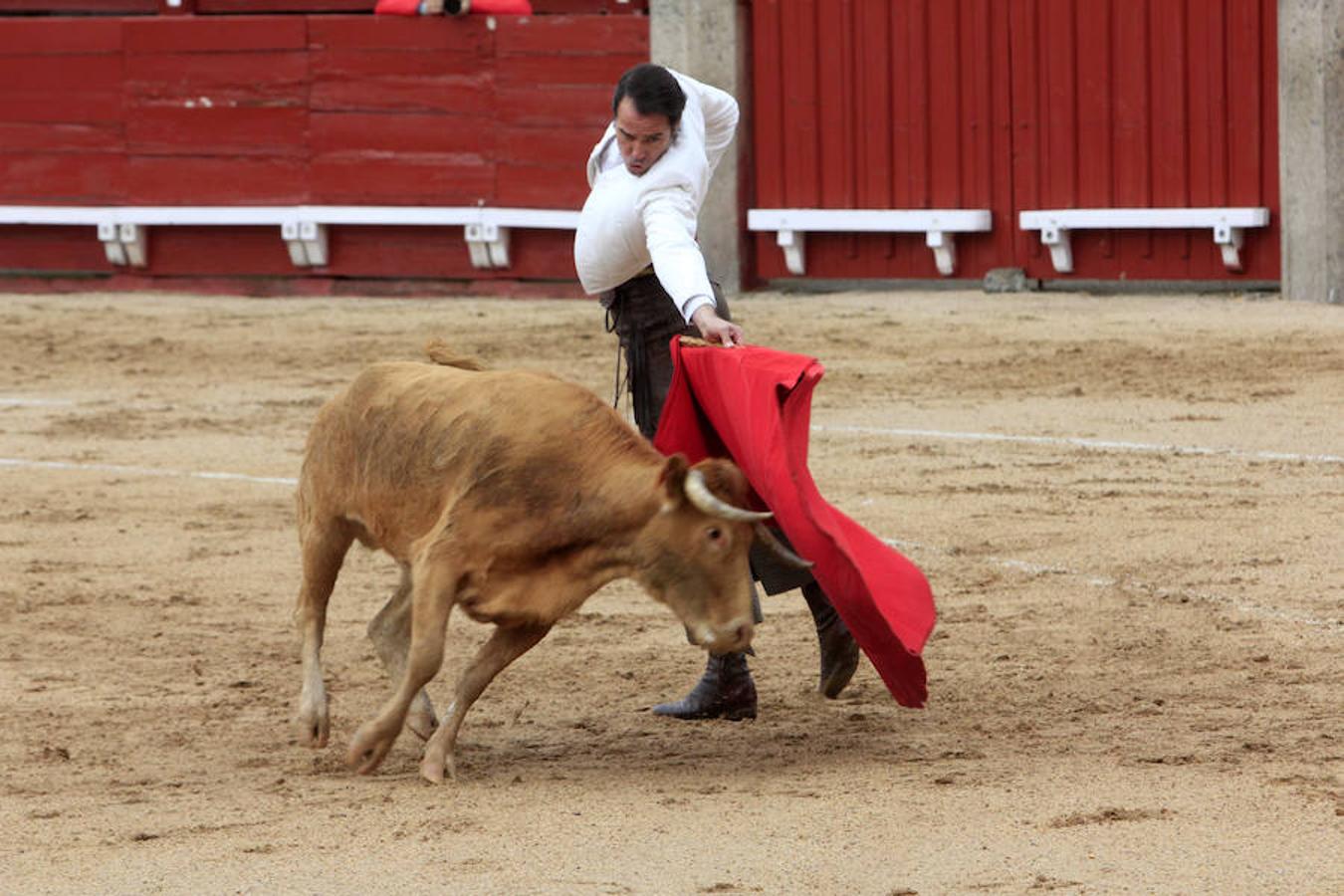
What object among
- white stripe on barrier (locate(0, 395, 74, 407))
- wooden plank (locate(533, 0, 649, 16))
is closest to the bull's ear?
white stripe on barrier (locate(0, 395, 74, 407))

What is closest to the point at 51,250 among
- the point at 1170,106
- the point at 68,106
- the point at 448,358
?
the point at 68,106

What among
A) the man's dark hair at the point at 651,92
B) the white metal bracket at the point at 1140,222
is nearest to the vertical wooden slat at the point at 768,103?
the white metal bracket at the point at 1140,222

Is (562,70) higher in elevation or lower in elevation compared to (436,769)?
higher

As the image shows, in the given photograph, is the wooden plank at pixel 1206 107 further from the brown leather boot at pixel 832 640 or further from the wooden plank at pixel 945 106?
the brown leather boot at pixel 832 640

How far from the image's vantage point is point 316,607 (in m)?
4.55

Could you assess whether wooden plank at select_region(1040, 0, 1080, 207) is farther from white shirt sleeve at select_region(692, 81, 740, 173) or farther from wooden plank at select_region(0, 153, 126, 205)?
white shirt sleeve at select_region(692, 81, 740, 173)

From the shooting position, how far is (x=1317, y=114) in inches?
438

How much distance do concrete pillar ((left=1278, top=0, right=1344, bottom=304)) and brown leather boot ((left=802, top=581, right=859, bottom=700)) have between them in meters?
7.02

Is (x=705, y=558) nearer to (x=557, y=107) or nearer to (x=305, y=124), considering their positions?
(x=557, y=107)

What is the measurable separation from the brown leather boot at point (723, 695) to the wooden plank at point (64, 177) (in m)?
10.5

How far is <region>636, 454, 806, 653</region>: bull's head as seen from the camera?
4023 mm

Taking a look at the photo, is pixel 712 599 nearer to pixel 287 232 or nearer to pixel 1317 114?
pixel 1317 114

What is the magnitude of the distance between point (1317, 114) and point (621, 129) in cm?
739

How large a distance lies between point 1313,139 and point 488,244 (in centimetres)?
470
